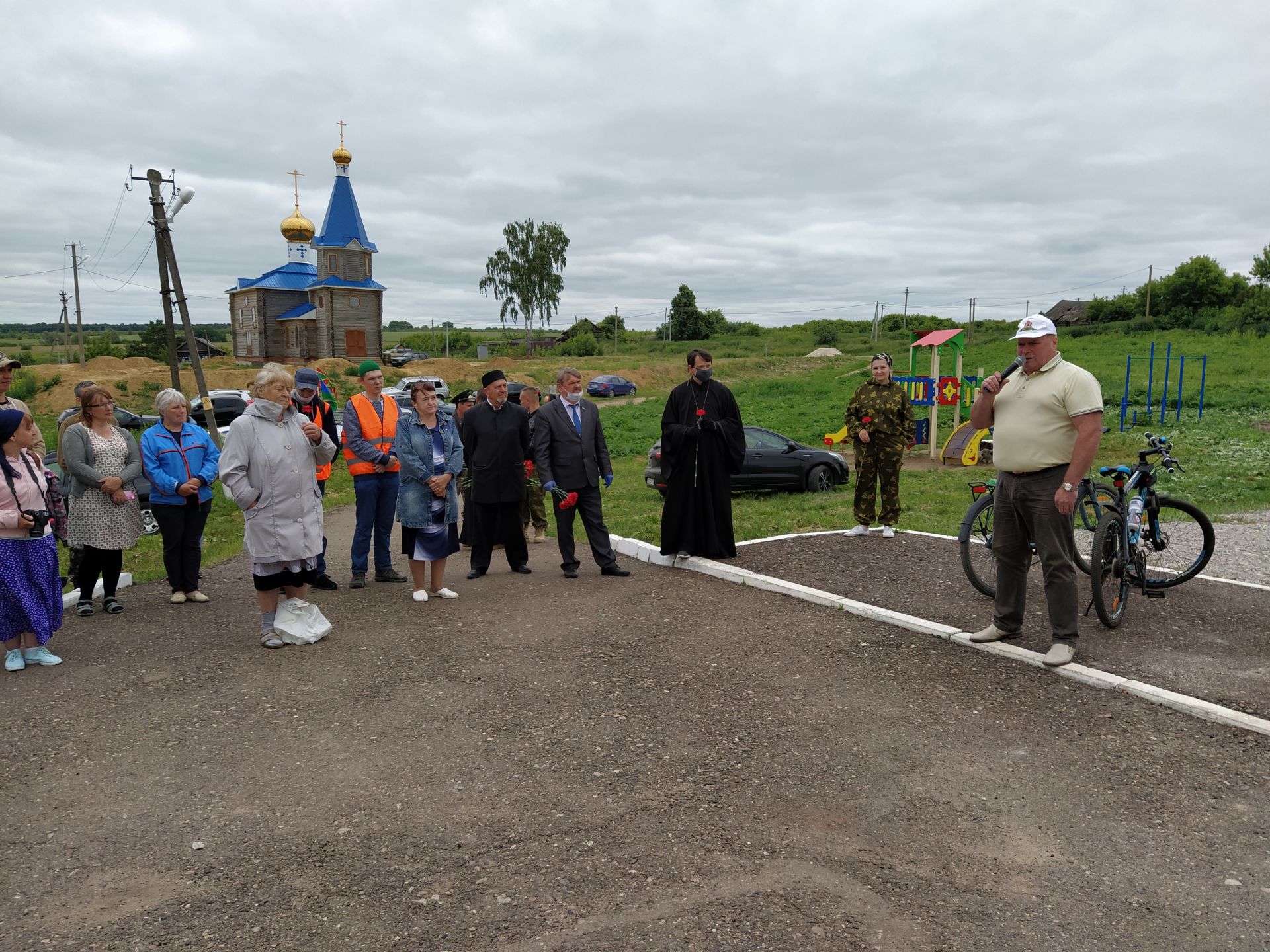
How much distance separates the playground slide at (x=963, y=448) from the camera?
19.2 meters

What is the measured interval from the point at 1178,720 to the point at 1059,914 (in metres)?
2.08

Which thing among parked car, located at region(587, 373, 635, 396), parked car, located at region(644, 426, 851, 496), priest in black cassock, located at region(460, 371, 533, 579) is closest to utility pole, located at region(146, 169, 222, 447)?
parked car, located at region(644, 426, 851, 496)

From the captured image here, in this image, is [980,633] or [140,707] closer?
[140,707]

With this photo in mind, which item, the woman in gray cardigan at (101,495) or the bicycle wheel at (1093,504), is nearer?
the bicycle wheel at (1093,504)

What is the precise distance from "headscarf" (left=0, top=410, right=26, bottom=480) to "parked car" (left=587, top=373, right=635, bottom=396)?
41715 millimetres

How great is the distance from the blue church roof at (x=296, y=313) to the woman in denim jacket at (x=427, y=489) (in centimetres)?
5202

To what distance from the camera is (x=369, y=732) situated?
4.60 metres

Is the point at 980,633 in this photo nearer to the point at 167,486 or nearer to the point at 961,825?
the point at 961,825

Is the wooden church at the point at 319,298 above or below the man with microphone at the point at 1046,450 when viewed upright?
above

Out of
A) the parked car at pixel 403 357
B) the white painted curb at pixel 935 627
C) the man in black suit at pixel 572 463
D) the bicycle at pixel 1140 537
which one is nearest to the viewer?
the white painted curb at pixel 935 627

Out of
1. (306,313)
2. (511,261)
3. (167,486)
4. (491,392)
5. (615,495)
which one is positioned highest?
(511,261)

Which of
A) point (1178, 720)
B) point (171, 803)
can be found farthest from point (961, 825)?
point (171, 803)

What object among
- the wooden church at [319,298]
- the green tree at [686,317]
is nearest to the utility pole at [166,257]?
the wooden church at [319,298]

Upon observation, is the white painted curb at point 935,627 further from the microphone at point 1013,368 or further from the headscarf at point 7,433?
the headscarf at point 7,433
